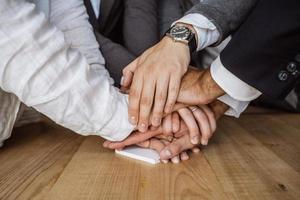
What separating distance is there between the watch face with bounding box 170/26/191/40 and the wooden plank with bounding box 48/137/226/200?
0.88 feet

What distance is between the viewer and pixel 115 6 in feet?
4.30

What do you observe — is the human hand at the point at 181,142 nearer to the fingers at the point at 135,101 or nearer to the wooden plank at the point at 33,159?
the fingers at the point at 135,101

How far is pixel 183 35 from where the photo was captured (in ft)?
2.86

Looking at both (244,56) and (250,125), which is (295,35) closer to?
(244,56)

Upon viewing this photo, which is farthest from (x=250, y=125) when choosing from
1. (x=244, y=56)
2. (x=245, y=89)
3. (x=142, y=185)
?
(x=142, y=185)

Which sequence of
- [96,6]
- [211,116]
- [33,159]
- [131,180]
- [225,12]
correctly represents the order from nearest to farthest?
[131,180] → [33,159] → [211,116] → [225,12] → [96,6]

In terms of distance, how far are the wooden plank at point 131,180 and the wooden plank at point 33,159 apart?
0.02 m

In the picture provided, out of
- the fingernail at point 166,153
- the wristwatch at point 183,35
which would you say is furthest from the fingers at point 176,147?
the wristwatch at point 183,35

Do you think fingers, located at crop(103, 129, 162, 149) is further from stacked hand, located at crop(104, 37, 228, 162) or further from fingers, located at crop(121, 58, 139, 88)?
fingers, located at crop(121, 58, 139, 88)

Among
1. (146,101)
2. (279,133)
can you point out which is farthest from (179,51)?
(279,133)

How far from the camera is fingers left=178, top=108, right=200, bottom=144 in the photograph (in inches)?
32.0

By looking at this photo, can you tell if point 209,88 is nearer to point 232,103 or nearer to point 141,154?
point 232,103

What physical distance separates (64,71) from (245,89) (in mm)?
367

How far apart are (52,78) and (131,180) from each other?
23 centimetres
